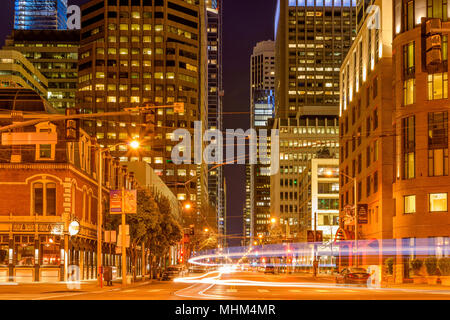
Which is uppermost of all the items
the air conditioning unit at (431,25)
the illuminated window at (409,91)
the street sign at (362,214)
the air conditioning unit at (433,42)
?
the illuminated window at (409,91)

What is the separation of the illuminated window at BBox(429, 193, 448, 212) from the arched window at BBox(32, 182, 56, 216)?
35.8 metres

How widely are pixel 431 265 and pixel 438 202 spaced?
642 cm

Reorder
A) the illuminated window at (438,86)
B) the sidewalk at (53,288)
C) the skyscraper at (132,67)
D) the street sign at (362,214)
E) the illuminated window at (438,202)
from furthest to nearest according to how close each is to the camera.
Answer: the skyscraper at (132,67) → the street sign at (362,214) → the illuminated window at (438,86) → the illuminated window at (438,202) → the sidewalk at (53,288)

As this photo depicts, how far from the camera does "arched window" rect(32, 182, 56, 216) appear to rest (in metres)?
51.3

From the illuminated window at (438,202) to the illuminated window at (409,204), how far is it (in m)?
1.88

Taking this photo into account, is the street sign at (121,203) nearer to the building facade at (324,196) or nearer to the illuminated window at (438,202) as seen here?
the illuminated window at (438,202)

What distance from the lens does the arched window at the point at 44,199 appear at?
168 ft

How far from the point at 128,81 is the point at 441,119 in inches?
5088

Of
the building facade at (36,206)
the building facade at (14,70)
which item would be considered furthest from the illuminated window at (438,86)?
the building facade at (14,70)

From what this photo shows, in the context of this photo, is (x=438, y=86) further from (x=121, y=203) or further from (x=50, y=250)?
(x=50, y=250)

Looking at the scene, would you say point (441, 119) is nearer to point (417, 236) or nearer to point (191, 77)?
point (417, 236)

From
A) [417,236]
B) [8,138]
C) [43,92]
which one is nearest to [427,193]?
[417,236]

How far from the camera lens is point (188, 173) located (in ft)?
604

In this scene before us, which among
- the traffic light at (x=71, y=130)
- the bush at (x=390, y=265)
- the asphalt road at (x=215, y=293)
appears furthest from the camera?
the bush at (x=390, y=265)
